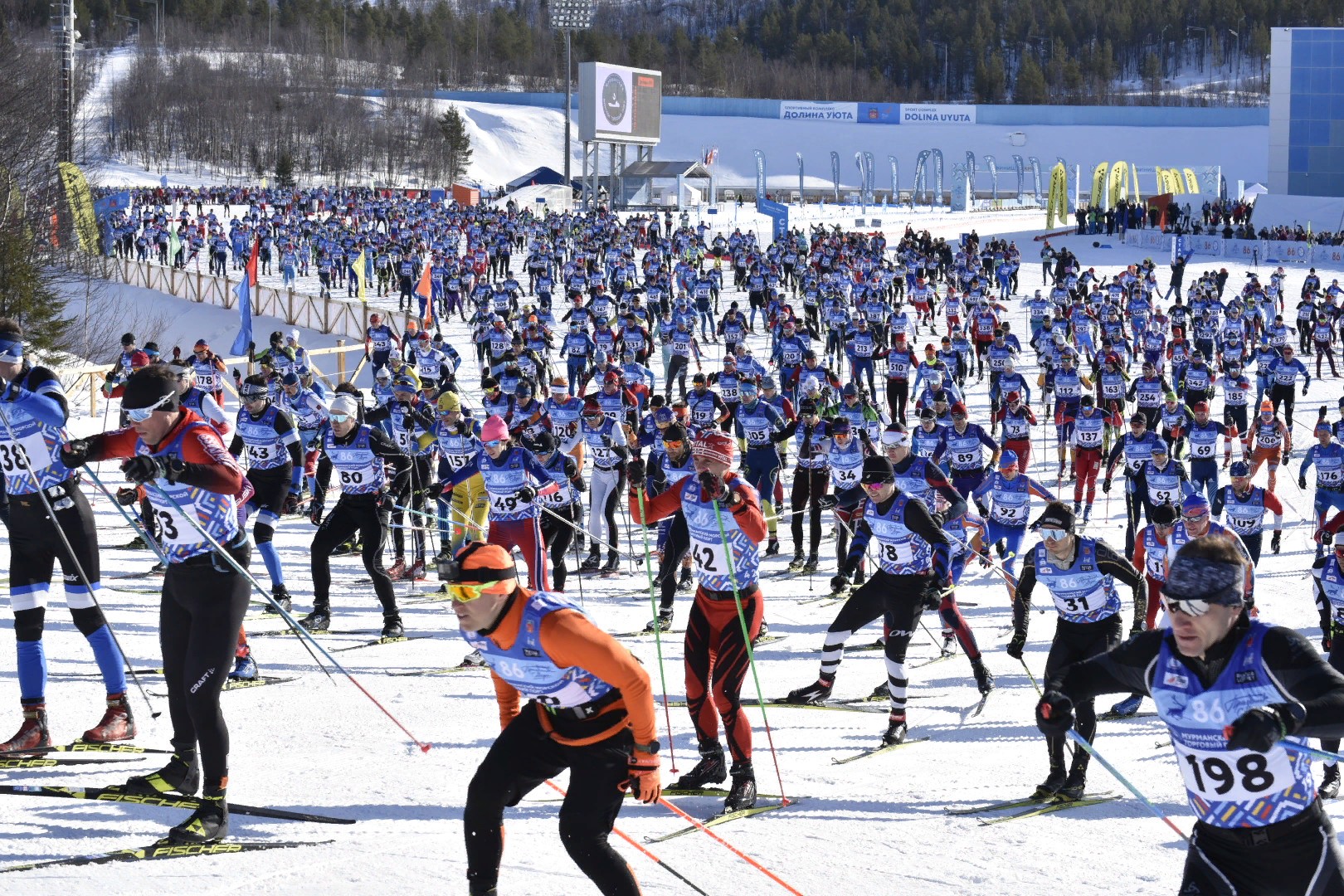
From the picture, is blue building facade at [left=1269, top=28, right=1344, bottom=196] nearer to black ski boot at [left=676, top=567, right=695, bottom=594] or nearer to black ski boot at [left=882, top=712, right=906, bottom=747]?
black ski boot at [left=676, top=567, right=695, bottom=594]

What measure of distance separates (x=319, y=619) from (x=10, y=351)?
12.2 feet

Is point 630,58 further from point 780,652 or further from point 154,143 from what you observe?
point 780,652

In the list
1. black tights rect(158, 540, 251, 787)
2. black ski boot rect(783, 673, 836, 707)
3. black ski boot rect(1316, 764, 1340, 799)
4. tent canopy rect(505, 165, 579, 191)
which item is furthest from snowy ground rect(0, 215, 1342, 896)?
tent canopy rect(505, 165, 579, 191)

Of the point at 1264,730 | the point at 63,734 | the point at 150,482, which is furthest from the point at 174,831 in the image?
the point at 1264,730

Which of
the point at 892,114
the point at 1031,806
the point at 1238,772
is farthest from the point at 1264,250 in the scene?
the point at 892,114

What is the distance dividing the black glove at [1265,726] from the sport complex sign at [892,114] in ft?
341

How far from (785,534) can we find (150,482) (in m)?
10.3

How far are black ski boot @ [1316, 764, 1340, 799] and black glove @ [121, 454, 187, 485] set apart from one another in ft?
16.7

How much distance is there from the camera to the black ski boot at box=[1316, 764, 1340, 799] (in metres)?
6.62

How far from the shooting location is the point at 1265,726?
340 centimetres

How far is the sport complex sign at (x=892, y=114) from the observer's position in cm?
10388

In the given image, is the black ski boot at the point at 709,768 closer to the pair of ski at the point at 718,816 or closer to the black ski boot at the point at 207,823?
the pair of ski at the point at 718,816

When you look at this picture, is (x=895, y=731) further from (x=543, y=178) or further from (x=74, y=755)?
(x=543, y=178)

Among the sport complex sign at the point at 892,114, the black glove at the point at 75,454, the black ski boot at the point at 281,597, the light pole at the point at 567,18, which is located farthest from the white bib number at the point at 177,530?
the sport complex sign at the point at 892,114
